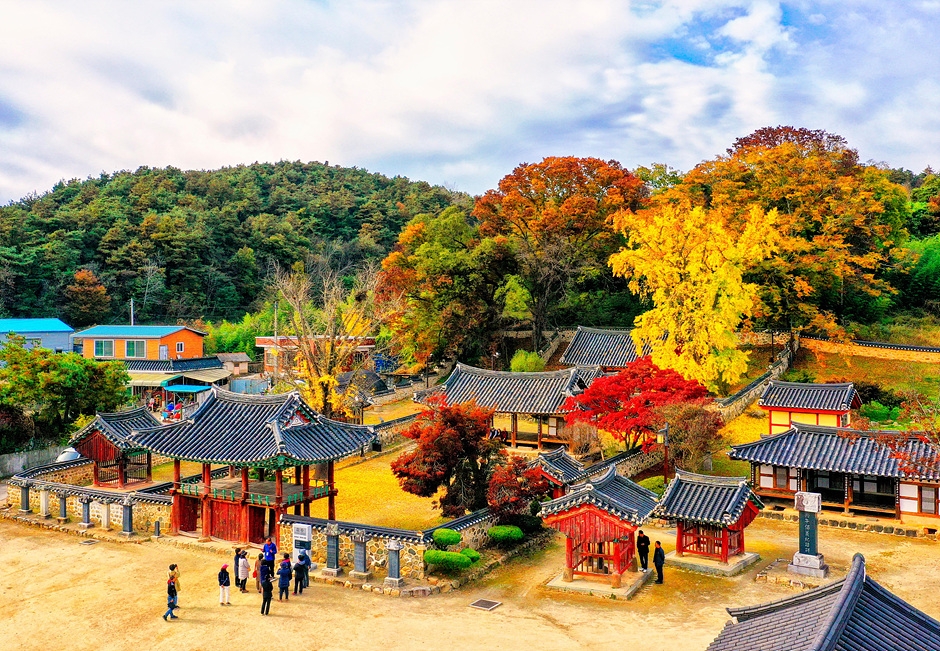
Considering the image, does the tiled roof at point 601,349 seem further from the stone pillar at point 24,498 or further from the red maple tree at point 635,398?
the stone pillar at point 24,498

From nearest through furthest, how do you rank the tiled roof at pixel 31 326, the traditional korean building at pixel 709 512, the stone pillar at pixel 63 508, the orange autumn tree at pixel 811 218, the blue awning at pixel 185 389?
1. the traditional korean building at pixel 709 512
2. the stone pillar at pixel 63 508
3. the orange autumn tree at pixel 811 218
4. the blue awning at pixel 185 389
5. the tiled roof at pixel 31 326

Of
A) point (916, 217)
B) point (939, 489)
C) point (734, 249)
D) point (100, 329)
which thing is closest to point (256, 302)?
point (100, 329)

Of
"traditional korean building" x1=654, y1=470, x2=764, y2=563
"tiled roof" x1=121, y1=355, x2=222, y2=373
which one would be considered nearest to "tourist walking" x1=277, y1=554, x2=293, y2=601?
"traditional korean building" x1=654, y1=470, x2=764, y2=563

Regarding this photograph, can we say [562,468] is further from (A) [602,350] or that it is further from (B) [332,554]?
(A) [602,350]

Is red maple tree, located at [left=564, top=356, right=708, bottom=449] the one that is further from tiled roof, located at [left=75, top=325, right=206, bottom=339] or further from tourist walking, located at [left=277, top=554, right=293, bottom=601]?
tiled roof, located at [left=75, top=325, right=206, bottom=339]

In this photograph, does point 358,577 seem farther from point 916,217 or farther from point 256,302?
point 256,302

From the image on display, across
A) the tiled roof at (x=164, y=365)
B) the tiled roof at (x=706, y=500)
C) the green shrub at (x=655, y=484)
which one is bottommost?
the green shrub at (x=655, y=484)

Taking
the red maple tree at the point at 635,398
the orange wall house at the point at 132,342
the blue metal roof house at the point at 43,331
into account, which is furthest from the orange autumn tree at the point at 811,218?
the blue metal roof house at the point at 43,331
